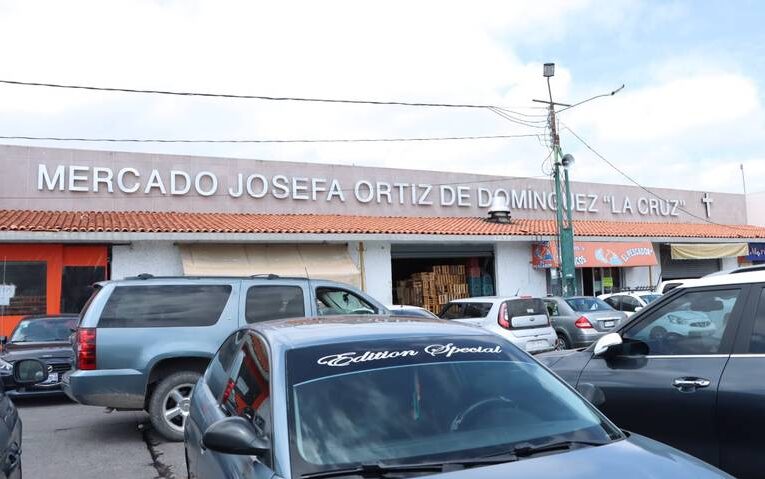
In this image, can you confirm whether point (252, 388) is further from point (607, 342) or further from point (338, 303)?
point (338, 303)

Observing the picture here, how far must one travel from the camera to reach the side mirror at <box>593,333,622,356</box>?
14.3 ft

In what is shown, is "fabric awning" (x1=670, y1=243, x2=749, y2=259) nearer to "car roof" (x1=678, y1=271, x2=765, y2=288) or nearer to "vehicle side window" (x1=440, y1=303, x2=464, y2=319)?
"vehicle side window" (x1=440, y1=303, x2=464, y2=319)

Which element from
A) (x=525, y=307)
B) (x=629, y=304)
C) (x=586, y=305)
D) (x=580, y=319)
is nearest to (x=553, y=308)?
(x=586, y=305)

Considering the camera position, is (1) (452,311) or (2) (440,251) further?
(2) (440,251)

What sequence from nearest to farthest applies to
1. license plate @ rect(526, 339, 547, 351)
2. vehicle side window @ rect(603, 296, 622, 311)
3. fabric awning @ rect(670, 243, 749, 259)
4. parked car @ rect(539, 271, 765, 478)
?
parked car @ rect(539, 271, 765, 478) → license plate @ rect(526, 339, 547, 351) → vehicle side window @ rect(603, 296, 622, 311) → fabric awning @ rect(670, 243, 749, 259)

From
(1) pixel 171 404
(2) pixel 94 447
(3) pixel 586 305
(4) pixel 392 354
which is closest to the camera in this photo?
(4) pixel 392 354

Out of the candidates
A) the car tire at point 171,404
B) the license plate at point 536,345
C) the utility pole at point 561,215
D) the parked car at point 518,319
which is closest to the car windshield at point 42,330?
the car tire at point 171,404

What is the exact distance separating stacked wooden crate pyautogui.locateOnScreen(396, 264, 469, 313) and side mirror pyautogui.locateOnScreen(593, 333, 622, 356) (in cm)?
1578

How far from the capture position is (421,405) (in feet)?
9.51

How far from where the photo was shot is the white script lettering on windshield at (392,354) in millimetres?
3014

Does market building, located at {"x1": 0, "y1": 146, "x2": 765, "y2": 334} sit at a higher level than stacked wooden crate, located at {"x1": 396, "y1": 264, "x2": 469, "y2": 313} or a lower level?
higher

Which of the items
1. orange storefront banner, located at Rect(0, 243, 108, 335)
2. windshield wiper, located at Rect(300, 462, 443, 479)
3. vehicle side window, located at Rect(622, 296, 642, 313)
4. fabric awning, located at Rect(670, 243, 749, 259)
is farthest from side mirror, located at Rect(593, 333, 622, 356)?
fabric awning, located at Rect(670, 243, 749, 259)

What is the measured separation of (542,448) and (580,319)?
41.9 feet

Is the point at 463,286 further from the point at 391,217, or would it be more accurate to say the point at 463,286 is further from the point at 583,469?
the point at 583,469
